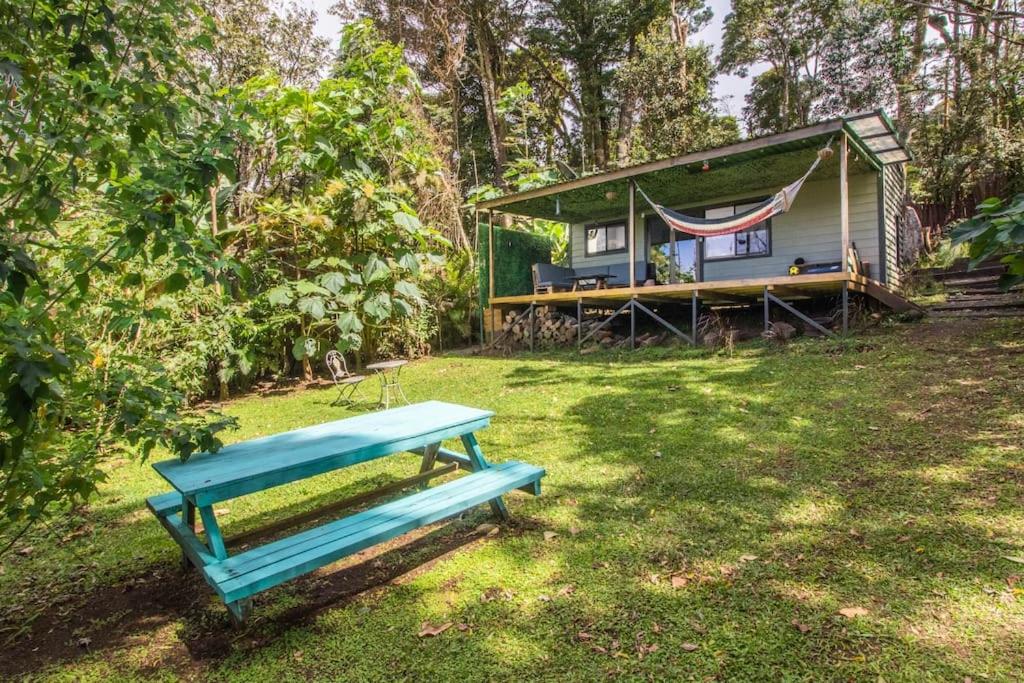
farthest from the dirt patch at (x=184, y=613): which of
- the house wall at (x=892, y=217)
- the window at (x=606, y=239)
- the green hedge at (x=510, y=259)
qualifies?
the window at (x=606, y=239)

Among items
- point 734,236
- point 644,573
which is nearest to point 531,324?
point 734,236

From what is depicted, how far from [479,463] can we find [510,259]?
31.8 ft

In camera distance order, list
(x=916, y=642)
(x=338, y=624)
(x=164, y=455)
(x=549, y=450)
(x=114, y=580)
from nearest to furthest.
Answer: (x=916, y=642) < (x=338, y=624) < (x=114, y=580) < (x=549, y=450) < (x=164, y=455)

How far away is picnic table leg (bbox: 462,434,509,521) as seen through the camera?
305cm

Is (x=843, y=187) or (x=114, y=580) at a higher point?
(x=843, y=187)

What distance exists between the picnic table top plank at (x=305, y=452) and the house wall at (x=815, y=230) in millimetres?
9431

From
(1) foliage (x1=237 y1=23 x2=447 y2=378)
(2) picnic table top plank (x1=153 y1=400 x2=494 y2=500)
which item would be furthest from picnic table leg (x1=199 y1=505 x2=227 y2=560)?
(1) foliage (x1=237 y1=23 x2=447 y2=378)

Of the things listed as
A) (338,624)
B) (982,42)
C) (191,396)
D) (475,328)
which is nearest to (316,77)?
(475,328)

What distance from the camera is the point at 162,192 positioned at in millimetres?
1897

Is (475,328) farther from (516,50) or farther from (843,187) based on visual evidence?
(516,50)

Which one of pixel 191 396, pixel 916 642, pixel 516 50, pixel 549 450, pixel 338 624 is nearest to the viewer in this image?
pixel 916 642

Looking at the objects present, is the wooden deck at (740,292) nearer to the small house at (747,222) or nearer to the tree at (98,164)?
the small house at (747,222)

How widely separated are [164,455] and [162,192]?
170 inches

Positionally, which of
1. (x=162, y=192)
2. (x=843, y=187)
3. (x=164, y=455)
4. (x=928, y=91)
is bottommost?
(x=164, y=455)
